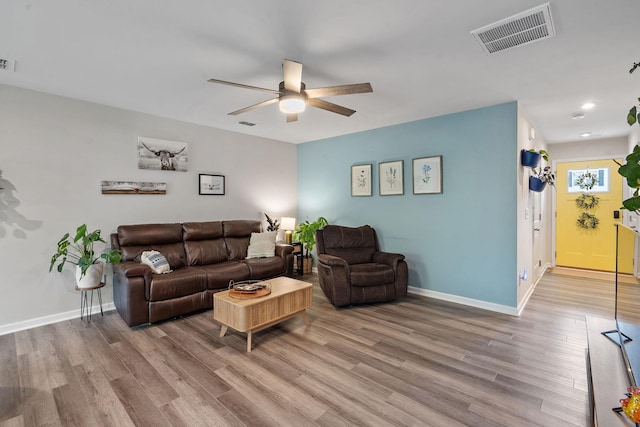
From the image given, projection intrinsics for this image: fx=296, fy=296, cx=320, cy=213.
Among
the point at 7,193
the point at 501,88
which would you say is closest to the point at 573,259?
the point at 501,88

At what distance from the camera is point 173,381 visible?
2266mm

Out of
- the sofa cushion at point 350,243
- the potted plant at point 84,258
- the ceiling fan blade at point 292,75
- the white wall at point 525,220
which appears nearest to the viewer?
the ceiling fan blade at point 292,75

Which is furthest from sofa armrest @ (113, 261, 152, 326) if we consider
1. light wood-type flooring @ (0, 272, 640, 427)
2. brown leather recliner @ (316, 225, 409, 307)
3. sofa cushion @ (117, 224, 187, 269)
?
brown leather recliner @ (316, 225, 409, 307)

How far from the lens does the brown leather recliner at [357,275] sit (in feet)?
12.5

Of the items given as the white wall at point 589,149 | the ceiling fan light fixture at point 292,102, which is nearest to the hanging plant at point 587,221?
the white wall at point 589,149

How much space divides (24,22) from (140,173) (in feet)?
7.37

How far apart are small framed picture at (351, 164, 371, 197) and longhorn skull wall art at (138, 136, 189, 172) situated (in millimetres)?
2739

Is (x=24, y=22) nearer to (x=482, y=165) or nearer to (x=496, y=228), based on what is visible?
(x=482, y=165)

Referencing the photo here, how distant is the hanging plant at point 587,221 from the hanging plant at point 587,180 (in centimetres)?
53

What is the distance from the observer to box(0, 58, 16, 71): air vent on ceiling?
2604 millimetres

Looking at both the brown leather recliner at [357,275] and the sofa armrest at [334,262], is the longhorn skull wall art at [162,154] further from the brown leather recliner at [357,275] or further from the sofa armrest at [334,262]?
the sofa armrest at [334,262]

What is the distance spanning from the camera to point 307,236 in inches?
210

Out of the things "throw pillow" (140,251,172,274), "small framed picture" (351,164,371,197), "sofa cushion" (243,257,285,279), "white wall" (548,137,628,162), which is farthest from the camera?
"white wall" (548,137,628,162)

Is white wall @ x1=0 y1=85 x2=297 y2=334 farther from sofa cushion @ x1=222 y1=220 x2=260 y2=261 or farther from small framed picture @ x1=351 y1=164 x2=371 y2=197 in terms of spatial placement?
small framed picture @ x1=351 y1=164 x2=371 y2=197
